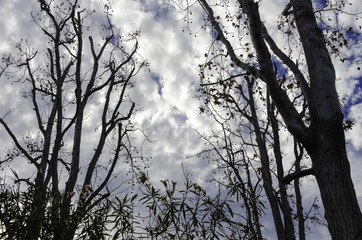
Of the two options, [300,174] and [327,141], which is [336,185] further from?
[300,174]

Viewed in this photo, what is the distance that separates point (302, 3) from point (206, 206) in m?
2.82

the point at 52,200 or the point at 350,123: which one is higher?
the point at 350,123

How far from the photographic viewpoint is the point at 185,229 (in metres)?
4.52

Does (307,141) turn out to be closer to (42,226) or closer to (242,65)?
(242,65)

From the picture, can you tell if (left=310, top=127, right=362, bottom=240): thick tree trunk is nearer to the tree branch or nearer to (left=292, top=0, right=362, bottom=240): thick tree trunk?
(left=292, top=0, right=362, bottom=240): thick tree trunk

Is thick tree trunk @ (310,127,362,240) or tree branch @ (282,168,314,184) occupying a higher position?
tree branch @ (282,168,314,184)

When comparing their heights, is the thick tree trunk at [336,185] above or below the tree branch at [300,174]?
below

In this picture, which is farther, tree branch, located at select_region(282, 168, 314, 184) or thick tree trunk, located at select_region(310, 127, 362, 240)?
tree branch, located at select_region(282, 168, 314, 184)

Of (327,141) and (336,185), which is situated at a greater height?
(327,141)

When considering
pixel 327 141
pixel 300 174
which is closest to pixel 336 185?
pixel 327 141

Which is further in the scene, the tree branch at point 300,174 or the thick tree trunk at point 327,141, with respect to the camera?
the tree branch at point 300,174

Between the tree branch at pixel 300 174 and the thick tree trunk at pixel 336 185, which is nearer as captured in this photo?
the thick tree trunk at pixel 336 185

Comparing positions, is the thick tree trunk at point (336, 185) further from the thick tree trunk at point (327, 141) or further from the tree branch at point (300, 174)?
the tree branch at point (300, 174)

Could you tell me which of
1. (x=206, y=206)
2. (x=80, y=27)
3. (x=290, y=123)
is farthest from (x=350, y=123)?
(x=80, y=27)
